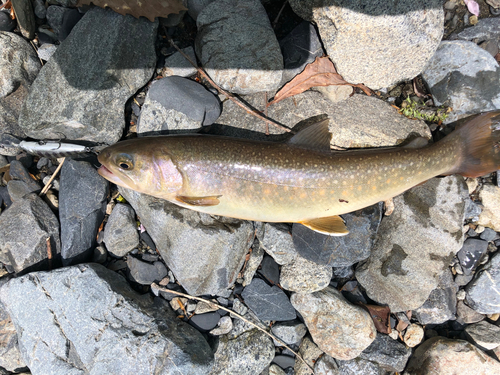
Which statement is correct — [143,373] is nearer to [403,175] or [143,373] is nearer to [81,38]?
[403,175]

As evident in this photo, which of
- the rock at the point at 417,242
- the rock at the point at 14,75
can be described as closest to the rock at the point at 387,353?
the rock at the point at 417,242

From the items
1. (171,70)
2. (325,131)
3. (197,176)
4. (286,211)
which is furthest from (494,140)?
(171,70)

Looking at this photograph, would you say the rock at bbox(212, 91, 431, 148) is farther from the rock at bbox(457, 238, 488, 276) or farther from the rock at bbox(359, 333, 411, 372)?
the rock at bbox(359, 333, 411, 372)

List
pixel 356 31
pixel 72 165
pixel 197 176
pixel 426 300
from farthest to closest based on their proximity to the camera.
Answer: pixel 426 300 < pixel 72 165 < pixel 356 31 < pixel 197 176

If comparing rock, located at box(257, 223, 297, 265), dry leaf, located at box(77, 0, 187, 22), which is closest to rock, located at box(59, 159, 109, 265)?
dry leaf, located at box(77, 0, 187, 22)

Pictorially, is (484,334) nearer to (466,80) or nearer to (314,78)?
(466,80)
